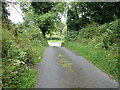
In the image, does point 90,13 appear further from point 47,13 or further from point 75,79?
point 75,79

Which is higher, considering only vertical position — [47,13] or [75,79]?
[47,13]

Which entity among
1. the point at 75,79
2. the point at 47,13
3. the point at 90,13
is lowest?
the point at 75,79

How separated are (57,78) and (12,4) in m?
4.44

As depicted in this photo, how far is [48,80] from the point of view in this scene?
3.98m

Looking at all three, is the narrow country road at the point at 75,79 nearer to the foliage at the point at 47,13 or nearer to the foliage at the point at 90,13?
the foliage at the point at 90,13

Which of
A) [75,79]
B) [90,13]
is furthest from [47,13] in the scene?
[75,79]

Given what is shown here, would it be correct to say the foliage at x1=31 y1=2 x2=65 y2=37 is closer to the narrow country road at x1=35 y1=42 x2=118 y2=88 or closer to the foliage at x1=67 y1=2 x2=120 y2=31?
the foliage at x1=67 y1=2 x2=120 y2=31

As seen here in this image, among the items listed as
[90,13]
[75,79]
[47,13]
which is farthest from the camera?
[47,13]

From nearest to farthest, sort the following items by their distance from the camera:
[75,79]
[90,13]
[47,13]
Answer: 1. [75,79]
2. [90,13]
3. [47,13]

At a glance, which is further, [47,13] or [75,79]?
[47,13]

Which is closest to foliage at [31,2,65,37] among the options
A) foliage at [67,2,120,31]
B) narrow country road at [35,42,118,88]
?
foliage at [67,2,120,31]

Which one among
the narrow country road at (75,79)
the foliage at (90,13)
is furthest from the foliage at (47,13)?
the narrow country road at (75,79)

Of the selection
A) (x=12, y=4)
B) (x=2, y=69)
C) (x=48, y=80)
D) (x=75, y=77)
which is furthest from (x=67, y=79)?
(x=12, y=4)

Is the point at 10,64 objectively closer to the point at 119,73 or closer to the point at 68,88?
the point at 68,88
